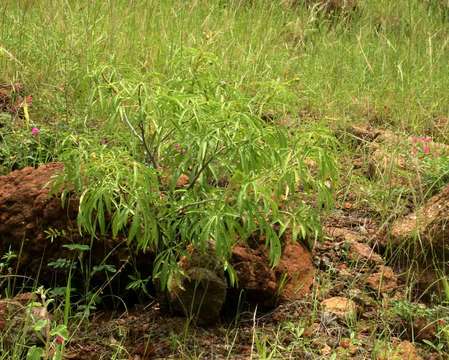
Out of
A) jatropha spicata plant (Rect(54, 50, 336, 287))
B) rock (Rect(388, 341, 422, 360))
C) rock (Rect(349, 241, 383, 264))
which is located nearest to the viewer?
jatropha spicata plant (Rect(54, 50, 336, 287))

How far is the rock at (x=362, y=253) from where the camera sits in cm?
324

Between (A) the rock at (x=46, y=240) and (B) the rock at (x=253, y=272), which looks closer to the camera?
(B) the rock at (x=253, y=272)

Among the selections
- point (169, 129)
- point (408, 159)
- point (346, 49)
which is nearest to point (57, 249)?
point (169, 129)

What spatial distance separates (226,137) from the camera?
253cm

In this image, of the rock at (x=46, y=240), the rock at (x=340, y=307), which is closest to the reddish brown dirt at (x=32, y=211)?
the rock at (x=46, y=240)

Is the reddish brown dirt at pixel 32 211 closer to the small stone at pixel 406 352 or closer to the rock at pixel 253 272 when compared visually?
the rock at pixel 253 272

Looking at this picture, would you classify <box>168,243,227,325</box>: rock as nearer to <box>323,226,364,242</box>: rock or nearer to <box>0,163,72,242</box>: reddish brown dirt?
<box>0,163,72,242</box>: reddish brown dirt

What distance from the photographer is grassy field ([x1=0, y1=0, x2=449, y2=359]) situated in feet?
8.38

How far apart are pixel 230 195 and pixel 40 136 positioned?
1387mm

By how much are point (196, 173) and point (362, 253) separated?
96 centimetres

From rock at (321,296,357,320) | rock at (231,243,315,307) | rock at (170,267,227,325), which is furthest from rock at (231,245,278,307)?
rock at (321,296,357,320)

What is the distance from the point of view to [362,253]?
10.7 feet

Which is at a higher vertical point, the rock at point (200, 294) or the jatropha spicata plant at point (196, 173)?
the jatropha spicata plant at point (196, 173)

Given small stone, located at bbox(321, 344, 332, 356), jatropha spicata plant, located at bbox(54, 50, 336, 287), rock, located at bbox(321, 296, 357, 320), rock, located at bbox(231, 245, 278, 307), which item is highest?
jatropha spicata plant, located at bbox(54, 50, 336, 287)
